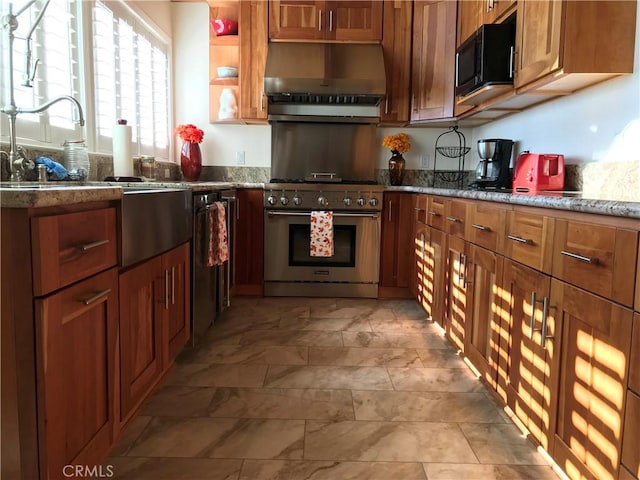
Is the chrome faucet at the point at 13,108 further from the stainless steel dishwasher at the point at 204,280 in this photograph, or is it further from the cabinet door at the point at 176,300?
the stainless steel dishwasher at the point at 204,280

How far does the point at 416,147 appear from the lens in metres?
4.13

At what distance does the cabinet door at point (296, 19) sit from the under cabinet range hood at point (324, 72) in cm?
8

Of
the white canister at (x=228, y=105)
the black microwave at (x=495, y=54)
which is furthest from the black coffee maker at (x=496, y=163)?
the white canister at (x=228, y=105)

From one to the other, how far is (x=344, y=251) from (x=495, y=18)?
191 cm

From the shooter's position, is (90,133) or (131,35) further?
(131,35)

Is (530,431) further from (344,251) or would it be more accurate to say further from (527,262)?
(344,251)

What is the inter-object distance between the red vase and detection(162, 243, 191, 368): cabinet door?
1.85m

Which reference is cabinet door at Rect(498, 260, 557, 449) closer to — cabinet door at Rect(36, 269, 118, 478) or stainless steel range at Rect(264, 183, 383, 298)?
cabinet door at Rect(36, 269, 118, 478)

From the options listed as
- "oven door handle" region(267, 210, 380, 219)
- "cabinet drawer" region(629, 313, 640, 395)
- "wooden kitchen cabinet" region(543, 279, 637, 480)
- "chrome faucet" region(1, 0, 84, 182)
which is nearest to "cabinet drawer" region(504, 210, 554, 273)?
"wooden kitchen cabinet" region(543, 279, 637, 480)

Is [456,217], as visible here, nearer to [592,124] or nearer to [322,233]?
[592,124]

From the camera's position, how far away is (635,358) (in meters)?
1.04

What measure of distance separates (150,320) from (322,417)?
76cm

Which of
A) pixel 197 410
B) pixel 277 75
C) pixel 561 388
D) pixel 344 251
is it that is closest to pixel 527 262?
pixel 561 388

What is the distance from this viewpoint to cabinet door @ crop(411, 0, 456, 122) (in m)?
3.46
